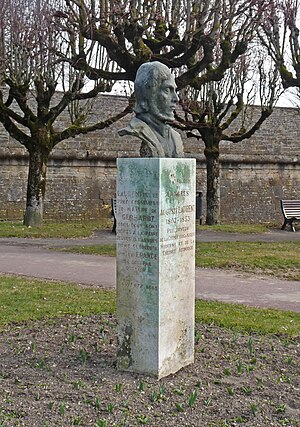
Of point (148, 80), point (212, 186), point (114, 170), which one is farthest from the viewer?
point (114, 170)

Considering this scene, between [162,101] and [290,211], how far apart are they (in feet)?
49.7

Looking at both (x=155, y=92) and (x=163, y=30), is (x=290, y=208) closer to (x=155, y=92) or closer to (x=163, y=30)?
(x=163, y=30)

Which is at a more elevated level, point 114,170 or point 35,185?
point 114,170

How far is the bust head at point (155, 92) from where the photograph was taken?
5.66 meters

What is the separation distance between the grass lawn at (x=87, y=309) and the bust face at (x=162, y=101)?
8.52 feet

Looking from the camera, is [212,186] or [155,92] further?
[212,186]

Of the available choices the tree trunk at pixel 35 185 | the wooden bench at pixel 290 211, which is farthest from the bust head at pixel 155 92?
the wooden bench at pixel 290 211

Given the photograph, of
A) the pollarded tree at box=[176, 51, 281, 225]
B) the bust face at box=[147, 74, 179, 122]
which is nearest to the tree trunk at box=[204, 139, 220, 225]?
the pollarded tree at box=[176, 51, 281, 225]

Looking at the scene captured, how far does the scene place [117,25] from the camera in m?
14.1

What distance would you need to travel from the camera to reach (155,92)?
5699 millimetres

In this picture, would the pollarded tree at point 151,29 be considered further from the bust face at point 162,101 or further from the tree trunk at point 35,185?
the bust face at point 162,101

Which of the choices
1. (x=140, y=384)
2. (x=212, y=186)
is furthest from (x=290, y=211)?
(x=140, y=384)

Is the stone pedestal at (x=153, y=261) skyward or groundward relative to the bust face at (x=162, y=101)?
groundward

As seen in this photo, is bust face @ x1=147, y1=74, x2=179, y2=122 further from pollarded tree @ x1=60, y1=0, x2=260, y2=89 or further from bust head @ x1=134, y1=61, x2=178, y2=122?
pollarded tree @ x1=60, y1=0, x2=260, y2=89
